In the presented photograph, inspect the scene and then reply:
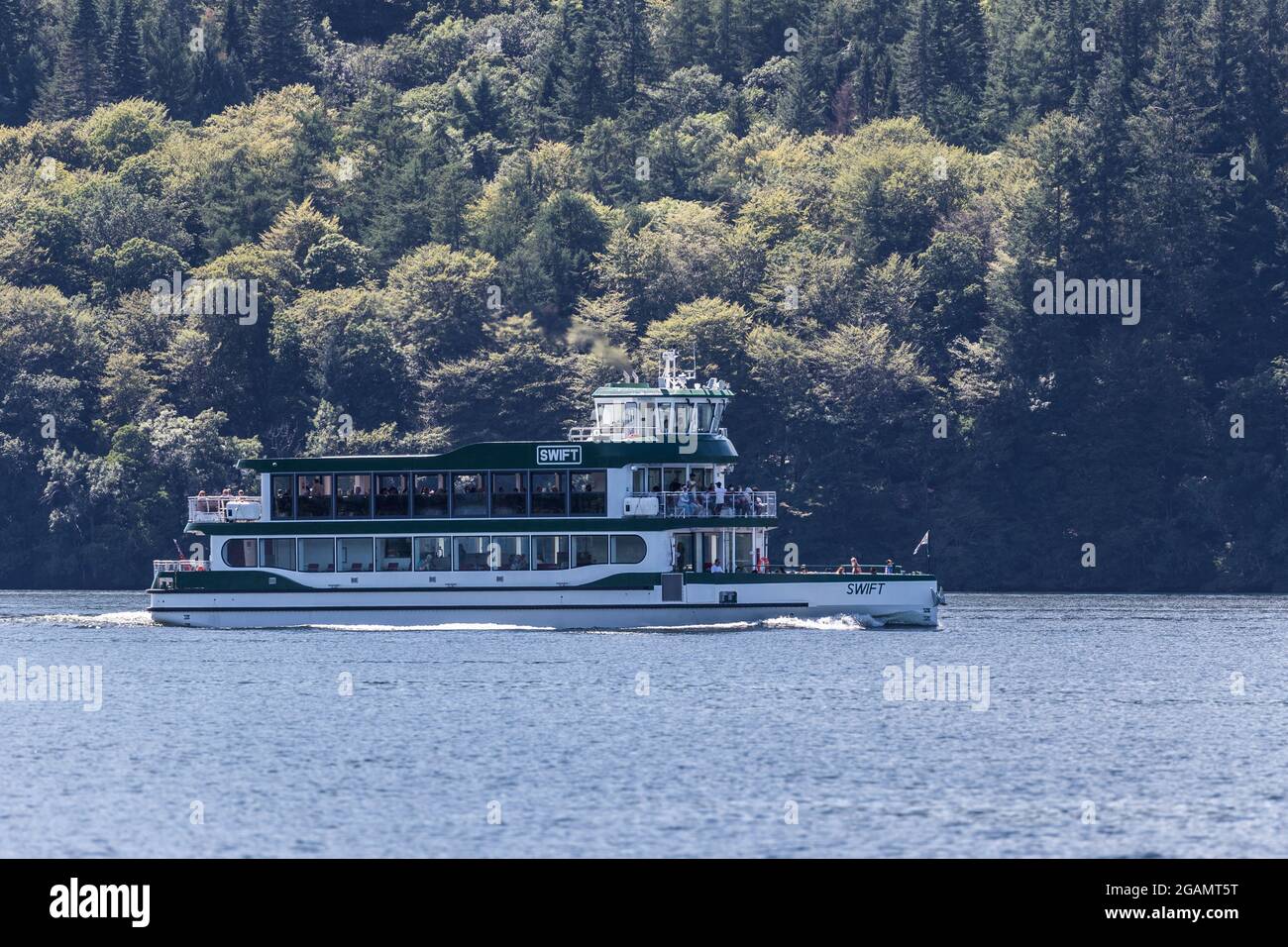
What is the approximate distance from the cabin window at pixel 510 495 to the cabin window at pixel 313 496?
6.97m

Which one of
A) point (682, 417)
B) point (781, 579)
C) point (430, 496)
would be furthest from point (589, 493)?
point (781, 579)

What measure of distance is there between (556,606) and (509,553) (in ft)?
10.7

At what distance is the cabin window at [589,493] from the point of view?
313ft

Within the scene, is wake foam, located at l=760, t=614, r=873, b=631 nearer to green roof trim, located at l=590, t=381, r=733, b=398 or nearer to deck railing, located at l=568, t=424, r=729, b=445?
deck railing, located at l=568, t=424, r=729, b=445

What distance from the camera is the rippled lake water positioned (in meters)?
50.0

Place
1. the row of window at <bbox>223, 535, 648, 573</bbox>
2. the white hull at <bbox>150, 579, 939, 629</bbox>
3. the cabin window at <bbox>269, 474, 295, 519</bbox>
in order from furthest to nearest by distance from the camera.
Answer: the cabin window at <bbox>269, 474, 295, 519</bbox> → the row of window at <bbox>223, 535, 648, 573</bbox> → the white hull at <bbox>150, 579, 939, 629</bbox>

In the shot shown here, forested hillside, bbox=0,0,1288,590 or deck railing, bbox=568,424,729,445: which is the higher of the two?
forested hillside, bbox=0,0,1288,590

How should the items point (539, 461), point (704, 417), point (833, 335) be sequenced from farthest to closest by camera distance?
1. point (833, 335)
2. point (704, 417)
3. point (539, 461)

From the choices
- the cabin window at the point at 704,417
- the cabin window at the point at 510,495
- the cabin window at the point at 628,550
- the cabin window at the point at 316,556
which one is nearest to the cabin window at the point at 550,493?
the cabin window at the point at 510,495

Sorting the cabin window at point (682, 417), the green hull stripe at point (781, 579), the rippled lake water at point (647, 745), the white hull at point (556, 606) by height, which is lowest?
the rippled lake water at point (647, 745)

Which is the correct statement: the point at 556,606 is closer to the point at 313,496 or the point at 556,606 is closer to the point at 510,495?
the point at 510,495

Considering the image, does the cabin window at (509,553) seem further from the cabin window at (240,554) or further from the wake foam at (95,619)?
the wake foam at (95,619)

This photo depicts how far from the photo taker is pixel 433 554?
97.0 metres

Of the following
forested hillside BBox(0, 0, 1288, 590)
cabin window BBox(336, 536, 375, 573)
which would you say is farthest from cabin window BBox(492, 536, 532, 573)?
forested hillside BBox(0, 0, 1288, 590)
